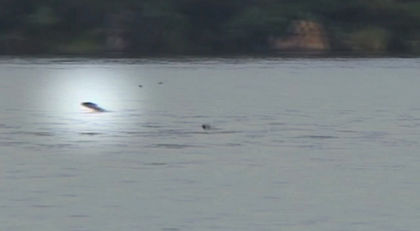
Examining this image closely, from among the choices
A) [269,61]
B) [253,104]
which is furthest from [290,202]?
[269,61]

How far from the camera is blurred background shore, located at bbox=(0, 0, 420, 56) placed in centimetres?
5803

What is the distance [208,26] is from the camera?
60.2 meters

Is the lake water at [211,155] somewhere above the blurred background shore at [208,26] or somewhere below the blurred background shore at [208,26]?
below

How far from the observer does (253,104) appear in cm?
3081

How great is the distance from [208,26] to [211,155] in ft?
126

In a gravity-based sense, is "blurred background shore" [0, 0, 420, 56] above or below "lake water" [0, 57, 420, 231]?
above

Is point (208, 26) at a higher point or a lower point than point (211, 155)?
higher

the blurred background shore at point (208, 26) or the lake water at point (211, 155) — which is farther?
the blurred background shore at point (208, 26)

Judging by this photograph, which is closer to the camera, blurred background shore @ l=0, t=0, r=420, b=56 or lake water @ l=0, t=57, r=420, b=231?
lake water @ l=0, t=57, r=420, b=231

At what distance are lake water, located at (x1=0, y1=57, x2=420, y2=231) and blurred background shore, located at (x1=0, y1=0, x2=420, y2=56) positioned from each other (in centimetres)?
1959

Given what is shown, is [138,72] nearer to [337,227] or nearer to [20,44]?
[20,44]

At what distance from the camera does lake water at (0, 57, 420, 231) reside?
56.6ft

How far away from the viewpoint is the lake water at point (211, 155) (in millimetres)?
17266

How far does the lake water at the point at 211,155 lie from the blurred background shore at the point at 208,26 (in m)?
19.6
